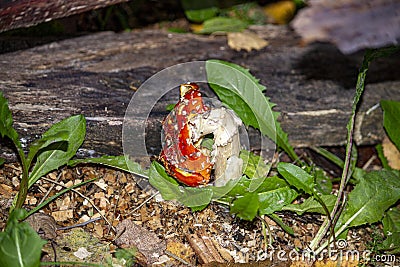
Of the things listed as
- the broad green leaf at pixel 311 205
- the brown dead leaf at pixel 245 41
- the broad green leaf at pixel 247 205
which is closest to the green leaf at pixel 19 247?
the broad green leaf at pixel 247 205

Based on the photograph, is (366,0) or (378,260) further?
(378,260)

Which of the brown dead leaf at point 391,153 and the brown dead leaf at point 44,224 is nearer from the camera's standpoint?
the brown dead leaf at point 44,224

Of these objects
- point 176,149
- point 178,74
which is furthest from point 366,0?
point 178,74

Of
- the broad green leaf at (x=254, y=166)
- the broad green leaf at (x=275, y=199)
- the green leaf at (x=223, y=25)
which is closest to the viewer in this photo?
the broad green leaf at (x=275, y=199)

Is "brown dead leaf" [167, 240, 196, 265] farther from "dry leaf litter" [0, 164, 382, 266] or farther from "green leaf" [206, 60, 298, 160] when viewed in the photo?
"green leaf" [206, 60, 298, 160]

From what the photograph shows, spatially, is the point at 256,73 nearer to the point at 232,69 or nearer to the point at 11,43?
the point at 232,69

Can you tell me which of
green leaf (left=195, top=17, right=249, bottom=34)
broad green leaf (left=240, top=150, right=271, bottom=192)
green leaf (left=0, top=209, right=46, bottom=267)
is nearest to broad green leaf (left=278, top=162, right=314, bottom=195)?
broad green leaf (left=240, top=150, right=271, bottom=192)

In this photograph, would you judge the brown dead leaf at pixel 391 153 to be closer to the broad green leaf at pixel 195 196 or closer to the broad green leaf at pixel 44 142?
Result: the broad green leaf at pixel 195 196
